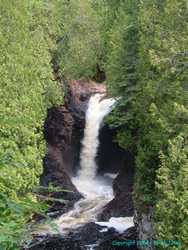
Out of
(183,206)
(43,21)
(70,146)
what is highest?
(43,21)

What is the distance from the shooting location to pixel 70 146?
31859 mm

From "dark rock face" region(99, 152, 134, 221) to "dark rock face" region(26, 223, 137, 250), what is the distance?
5.44ft

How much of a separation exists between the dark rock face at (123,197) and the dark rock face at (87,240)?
1.66 metres

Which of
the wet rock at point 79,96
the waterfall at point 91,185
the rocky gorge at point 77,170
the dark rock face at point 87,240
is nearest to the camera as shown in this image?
the dark rock face at point 87,240

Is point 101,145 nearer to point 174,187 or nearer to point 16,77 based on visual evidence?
point 16,77

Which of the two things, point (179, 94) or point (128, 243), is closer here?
point (179, 94)

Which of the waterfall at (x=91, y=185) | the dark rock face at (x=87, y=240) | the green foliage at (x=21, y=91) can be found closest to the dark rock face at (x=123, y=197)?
the waterfall at (x=91, y=185)

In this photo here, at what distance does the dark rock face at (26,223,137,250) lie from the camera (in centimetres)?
2167

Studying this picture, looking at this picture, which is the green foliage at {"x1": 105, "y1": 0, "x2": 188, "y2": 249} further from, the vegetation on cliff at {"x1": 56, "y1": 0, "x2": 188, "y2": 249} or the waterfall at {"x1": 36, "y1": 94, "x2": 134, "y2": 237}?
the waterfall at {"x1": 36, "y1": 94, "x2": 134, "y2": 237}

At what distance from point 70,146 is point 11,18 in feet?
41.0

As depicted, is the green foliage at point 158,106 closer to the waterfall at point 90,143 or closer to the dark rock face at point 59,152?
the dark rock face at point 59,152

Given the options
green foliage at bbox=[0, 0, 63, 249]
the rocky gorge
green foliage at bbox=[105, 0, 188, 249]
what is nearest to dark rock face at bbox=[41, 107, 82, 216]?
the rocky gorge

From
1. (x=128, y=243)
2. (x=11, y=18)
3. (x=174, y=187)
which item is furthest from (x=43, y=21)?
(x=174, y=187)

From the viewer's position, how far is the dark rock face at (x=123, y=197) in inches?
989
